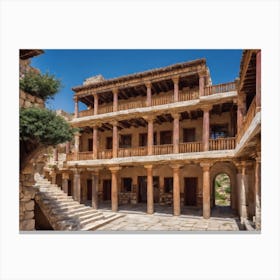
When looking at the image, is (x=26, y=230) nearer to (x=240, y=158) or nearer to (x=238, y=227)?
(x=238, y=227)

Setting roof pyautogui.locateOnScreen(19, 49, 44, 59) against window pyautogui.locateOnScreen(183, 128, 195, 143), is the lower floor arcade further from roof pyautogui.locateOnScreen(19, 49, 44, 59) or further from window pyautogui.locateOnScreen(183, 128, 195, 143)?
roof pyautogui.locateOnScreen(19, 49, 44, 59)

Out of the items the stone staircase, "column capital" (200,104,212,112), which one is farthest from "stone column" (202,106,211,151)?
the stone staircase

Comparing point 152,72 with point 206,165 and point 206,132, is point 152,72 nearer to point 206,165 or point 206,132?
point 206,132

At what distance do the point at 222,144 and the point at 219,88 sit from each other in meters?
2.60

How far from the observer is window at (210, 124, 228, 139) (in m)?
12.4

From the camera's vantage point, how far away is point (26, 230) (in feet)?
19.5

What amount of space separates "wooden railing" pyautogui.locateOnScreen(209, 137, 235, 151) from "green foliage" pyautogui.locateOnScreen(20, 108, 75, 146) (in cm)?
686

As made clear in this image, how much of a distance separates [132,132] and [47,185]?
6889 mm

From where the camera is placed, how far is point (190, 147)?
10516mm

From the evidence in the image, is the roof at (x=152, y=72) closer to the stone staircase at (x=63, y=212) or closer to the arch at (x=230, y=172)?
the arch at (x=230, y=172)

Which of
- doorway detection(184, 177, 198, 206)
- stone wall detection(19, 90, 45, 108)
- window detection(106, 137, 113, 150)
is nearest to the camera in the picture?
stone wall detection(19, 90, 45, 108)

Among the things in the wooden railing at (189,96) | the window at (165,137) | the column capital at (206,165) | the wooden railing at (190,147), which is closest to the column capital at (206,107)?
the wooden railing at (189,96)

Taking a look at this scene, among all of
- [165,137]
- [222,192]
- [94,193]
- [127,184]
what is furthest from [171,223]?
[222,192]
